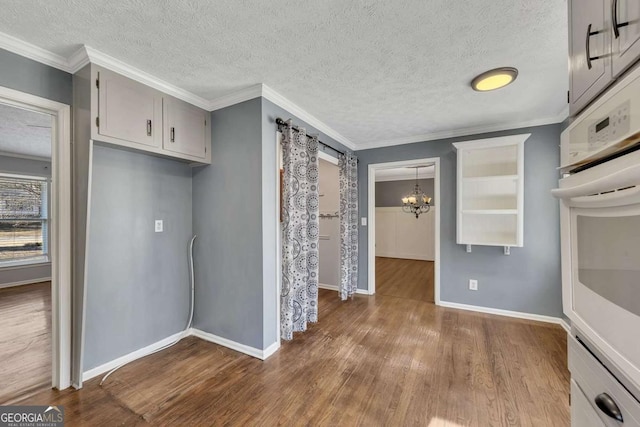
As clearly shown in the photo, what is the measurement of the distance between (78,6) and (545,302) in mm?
4857

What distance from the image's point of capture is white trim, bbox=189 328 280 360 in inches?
90.9

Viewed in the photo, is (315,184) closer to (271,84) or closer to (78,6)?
(271,84)

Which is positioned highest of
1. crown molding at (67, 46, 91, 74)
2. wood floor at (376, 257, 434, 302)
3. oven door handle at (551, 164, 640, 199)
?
crown molding at (67, 46, 91, 74)

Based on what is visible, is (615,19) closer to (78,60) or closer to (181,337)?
(78,60)

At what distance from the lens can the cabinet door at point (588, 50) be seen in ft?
2.53

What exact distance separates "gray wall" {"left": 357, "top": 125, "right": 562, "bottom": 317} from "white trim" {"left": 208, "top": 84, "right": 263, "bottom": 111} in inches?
97.3

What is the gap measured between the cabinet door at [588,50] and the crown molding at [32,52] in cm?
293

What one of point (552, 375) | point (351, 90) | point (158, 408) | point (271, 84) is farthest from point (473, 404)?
A: point (271, 84)

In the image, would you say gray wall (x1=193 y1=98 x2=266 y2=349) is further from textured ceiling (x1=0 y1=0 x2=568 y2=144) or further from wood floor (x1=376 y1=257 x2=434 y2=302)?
wood floor (x1=376 y1=257 x2=434 y2=302)

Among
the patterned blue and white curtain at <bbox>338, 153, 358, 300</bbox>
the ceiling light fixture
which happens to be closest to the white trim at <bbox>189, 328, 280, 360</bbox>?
the patterned blue and white curtain at <bbox>338, 153, 358, 300</bbox>

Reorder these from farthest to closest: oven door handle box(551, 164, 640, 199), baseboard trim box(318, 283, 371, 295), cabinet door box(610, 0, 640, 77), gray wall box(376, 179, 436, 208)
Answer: gray wall box(376, 179, 436, 208)
baseboard trim box(318, 283, 371, 295)
cabinet door box(610, 0, 640, 77)
oven door handle box(551, 164, 640, 199)

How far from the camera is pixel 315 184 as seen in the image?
→ 2826mm

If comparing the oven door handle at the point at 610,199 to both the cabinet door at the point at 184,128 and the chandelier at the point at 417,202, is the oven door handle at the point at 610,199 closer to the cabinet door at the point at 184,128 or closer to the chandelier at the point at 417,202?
the cabinet door at the point at 184,128

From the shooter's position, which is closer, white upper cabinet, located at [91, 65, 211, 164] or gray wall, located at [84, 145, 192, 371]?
white upper cabinet, located at [91, 65, 211, 164]
